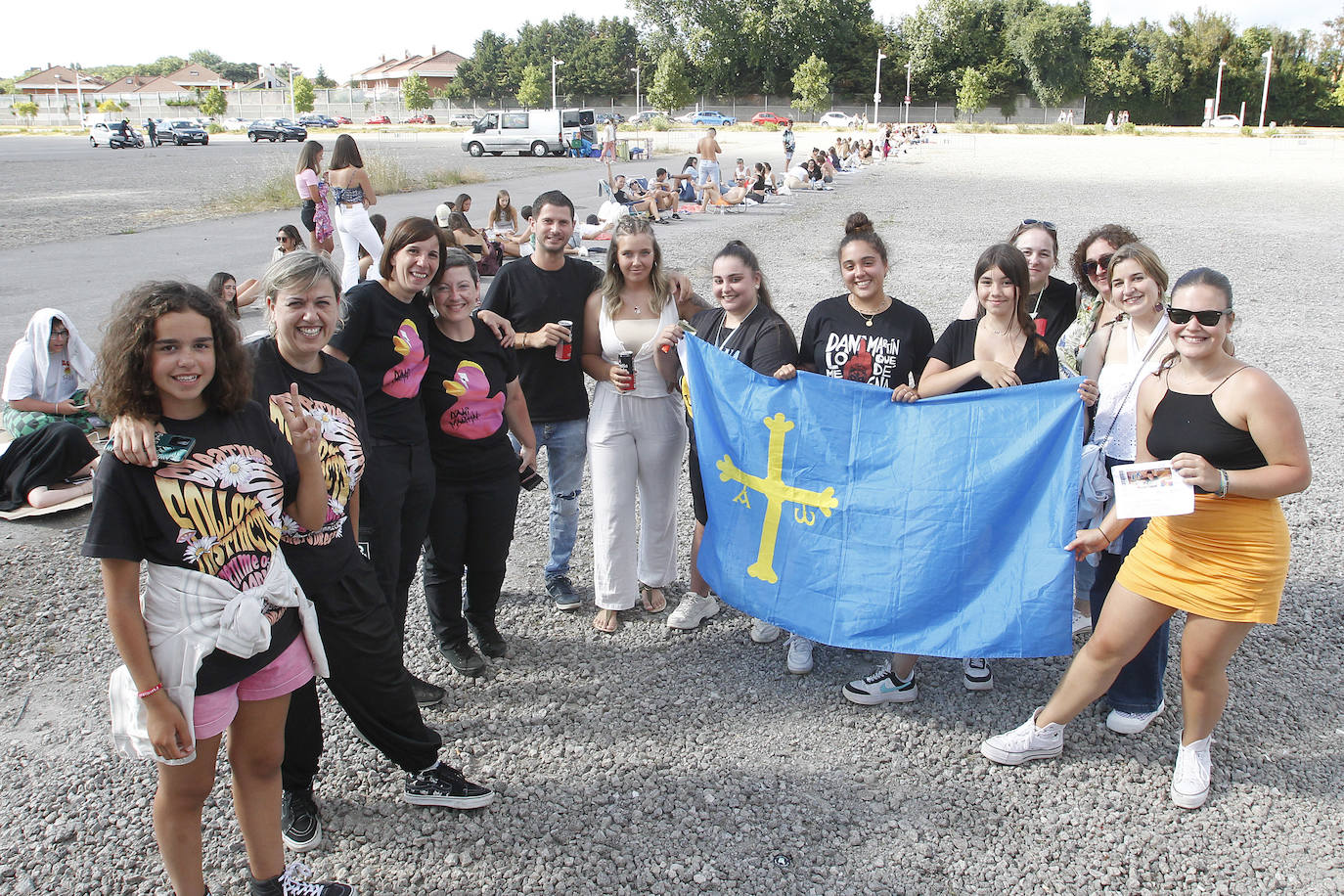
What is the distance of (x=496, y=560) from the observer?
13.3 feet

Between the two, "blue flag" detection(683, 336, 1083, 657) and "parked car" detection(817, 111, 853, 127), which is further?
"parked car" detection(817, 111, 853, 127)

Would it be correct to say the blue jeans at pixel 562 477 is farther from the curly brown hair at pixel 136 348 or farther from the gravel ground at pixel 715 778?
the curly brown hair at pixel 136 348

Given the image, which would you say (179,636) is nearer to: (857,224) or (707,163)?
(857,224)

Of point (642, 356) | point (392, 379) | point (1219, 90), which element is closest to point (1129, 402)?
point (642, 356)

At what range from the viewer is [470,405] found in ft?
12.4

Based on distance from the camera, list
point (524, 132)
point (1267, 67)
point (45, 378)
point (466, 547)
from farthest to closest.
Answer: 1. point (1267, 67)
2. point (524, 132)
3. point (45, 378)
4. point (466, 547)

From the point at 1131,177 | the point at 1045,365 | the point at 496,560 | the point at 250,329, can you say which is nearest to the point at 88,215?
the point at 250,329

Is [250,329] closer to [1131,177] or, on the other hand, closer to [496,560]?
[496,560]

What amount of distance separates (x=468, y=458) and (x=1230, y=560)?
113 inches

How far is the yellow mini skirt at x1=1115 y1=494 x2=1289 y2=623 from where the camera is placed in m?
2.98

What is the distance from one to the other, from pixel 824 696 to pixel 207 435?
2665 mm

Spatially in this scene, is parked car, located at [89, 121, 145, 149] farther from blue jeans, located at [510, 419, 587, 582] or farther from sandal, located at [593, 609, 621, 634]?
sandal, located at [593, 609, 621, 634]

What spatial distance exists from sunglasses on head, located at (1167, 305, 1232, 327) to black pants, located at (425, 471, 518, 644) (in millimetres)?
2637

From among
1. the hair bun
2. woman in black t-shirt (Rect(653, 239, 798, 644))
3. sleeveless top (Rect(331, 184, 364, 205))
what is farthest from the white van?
woman in black t-shirt (Rect(653, 239, 798, 644))
